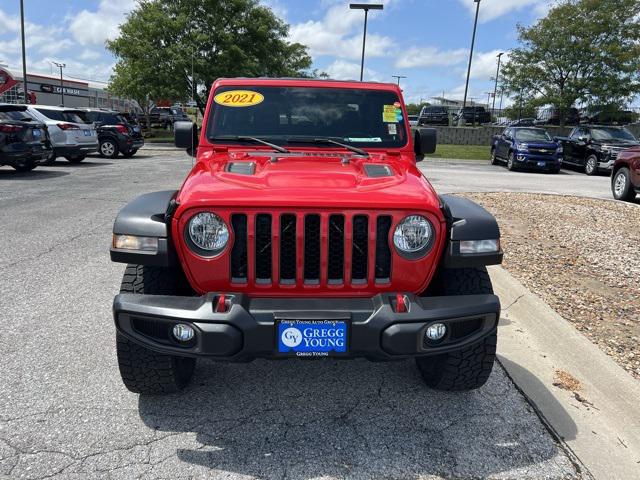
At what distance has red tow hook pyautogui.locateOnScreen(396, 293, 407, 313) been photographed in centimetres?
244

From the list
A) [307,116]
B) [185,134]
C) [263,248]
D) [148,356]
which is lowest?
[148,356]

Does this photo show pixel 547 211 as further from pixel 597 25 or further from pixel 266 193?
pixel 597 25

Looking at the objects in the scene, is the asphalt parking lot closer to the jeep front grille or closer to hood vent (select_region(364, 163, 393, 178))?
the jeep front grille

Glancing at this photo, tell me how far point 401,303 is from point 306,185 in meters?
0.76

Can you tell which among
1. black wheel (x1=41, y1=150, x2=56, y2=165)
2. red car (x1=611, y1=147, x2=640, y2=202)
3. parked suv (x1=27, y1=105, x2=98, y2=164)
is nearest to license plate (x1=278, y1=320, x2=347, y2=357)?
red car (x1=611, y1=147, x2=640, y2=202)

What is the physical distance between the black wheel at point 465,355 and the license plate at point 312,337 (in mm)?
735

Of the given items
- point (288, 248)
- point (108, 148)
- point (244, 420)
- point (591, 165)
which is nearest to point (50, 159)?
point (108, 148)

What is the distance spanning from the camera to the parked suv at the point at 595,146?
17.2 metres

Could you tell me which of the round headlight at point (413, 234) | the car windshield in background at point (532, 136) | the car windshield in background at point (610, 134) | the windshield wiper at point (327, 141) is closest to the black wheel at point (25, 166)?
the windshield wiper at point (327, 141)

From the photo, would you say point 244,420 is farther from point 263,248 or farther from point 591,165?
point 591,165

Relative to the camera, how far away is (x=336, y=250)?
2580 millimetres

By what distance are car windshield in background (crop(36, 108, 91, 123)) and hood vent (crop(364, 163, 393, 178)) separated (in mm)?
14413

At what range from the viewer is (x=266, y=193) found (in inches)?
101

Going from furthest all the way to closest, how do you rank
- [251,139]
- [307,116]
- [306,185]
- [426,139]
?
[426,139] < [307,116] < [251,139] < [306,185]
